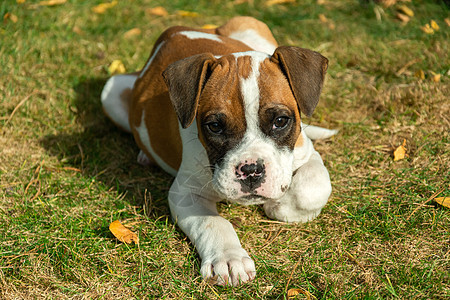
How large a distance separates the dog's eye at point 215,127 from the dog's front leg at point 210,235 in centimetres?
77

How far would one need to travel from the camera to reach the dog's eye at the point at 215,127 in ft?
13.6

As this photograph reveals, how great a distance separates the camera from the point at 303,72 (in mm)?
4277

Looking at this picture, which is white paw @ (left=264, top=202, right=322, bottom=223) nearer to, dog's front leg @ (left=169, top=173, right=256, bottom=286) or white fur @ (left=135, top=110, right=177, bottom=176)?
dog's front leg @ (left=169, top=173, right=256, bottom=286)

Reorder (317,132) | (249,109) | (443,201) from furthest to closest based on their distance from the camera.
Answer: (317,132), (443,201), (249,109)

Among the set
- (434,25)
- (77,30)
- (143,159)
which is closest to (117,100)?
(143,159)

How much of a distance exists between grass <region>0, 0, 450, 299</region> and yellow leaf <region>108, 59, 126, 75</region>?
14 cm

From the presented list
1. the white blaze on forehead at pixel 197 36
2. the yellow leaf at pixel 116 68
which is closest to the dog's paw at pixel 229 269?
the white blaze on forehead at pixel 197 36

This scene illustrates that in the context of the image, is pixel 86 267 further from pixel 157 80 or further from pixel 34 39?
pixel 34 39

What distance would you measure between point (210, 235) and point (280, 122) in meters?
1.09

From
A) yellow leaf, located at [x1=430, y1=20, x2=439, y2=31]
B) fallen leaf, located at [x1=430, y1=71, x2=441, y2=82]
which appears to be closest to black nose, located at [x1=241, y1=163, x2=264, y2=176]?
fallen leaf, located at [x1=430, y1=71, x2=441, y2=82]

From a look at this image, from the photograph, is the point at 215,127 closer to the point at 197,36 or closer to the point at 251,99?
the point at 251,99

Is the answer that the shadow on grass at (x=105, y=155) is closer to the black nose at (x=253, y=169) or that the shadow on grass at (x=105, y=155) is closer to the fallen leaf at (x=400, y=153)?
the black nose at (x=253, y=169)

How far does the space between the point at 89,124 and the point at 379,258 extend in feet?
13.1

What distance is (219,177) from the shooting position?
13.6ft
